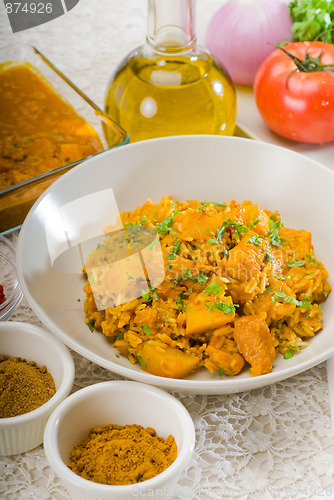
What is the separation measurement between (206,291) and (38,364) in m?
0.57

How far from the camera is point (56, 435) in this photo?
5.21 ft

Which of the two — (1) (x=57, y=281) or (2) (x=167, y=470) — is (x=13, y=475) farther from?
(1) (x=57, y=281)

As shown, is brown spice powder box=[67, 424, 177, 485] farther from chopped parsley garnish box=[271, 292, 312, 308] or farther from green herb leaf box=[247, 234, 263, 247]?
green herb leaf box=[247, 234, 263, 247]

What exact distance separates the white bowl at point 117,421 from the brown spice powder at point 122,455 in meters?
0.03

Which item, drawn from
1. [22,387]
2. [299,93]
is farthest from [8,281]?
[299,93]

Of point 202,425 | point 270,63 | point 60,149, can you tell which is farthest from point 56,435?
point 270,63

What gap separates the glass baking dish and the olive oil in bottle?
121mm

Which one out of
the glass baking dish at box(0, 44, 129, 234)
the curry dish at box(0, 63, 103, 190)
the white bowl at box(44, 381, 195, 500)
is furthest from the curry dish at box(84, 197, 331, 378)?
the curry dish at box(0, 63, 103, 190)

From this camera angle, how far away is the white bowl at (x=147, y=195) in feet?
6.57

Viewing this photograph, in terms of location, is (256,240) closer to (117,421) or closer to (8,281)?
(117,421)

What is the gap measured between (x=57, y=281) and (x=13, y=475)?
648 mm

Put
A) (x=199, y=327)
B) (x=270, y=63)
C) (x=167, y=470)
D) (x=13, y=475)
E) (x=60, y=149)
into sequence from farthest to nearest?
(x=270, y=63) → (x=60, y=149) → (x=199, y=327) → (x=13, y=475) → (x=167, y=470)

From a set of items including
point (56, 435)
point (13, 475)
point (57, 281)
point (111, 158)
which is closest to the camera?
point (56, 435)

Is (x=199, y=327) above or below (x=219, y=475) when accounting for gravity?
above
